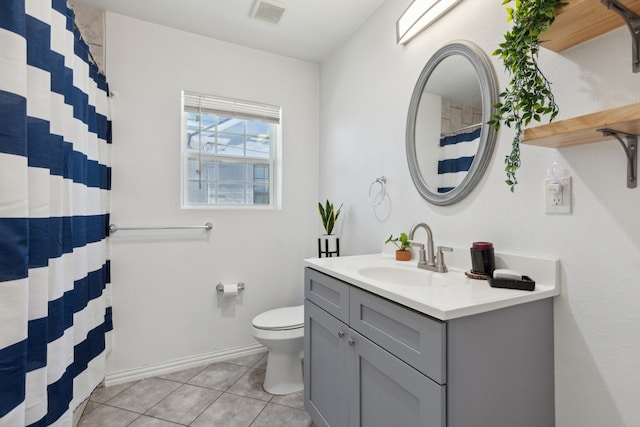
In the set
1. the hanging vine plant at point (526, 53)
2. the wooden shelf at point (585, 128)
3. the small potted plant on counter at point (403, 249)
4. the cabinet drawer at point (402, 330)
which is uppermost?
the hanging vine plant at point (526, 53)

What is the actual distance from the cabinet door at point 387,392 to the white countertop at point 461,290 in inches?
8.2

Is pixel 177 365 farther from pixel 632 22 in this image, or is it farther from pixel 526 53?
pixel 632 22

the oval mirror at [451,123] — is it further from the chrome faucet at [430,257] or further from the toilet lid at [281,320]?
the toilet lid at [281,320]

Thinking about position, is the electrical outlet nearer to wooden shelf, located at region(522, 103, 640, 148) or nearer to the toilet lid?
wooden shelf, located at region(522, 103, 640, 148)

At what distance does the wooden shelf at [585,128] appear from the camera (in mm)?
746

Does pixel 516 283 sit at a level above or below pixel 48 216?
below

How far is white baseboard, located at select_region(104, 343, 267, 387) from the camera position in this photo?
204 centimetres

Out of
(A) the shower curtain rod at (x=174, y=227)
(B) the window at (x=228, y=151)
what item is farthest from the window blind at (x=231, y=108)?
(A) the shower curtain rod at (x=174, y=227)

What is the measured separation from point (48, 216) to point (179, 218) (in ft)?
4.05

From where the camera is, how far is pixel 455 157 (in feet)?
4.72

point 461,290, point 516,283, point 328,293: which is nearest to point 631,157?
point 516,283

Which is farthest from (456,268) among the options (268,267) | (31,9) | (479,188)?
(31,9)

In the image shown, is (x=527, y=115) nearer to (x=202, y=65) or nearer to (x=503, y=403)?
(x=503, y=403)

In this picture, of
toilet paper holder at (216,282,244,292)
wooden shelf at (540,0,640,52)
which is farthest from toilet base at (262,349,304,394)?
wooden shelf at (540,0,640,52)
